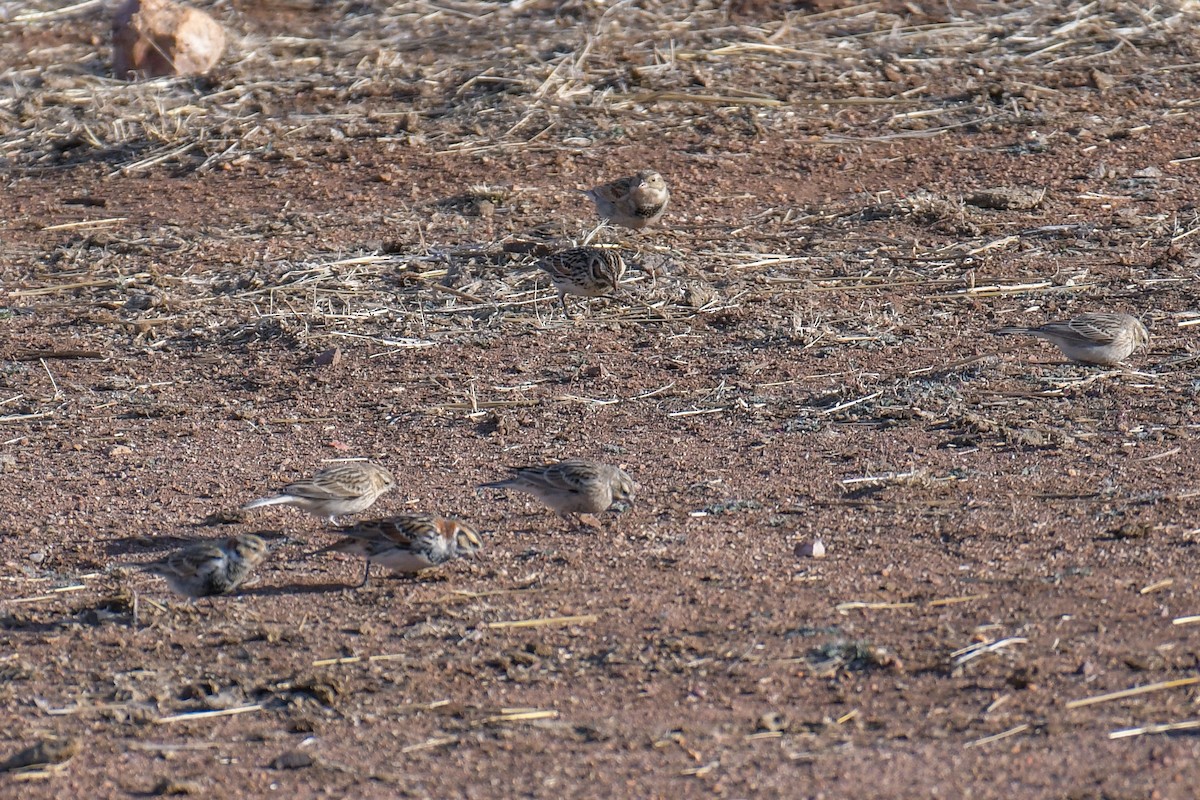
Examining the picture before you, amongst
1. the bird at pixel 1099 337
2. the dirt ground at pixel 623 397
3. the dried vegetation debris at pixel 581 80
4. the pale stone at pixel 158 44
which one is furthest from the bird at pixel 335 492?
the pale stone at pixel 158 44

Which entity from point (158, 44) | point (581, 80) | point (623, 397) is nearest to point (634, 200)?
point (623, 397)

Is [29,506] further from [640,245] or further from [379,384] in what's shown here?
[640,245]

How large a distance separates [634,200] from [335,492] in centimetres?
540

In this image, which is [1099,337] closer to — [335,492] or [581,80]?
[335,492]

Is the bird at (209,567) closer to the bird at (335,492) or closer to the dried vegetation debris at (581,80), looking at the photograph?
the bird at (335,492)

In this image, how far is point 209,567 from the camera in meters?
7.34

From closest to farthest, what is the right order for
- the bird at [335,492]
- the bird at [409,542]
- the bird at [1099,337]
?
the bird at [409,542] → the bird at [335,492] → the bird at [1099,337]

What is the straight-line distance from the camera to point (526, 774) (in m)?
5.71

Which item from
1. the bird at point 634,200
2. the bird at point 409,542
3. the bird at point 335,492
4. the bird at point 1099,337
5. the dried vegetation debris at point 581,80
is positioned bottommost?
the dried vegetation debris at point 581,80

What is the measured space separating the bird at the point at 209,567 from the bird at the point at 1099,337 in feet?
17.2

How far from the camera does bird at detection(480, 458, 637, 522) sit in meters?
8.14

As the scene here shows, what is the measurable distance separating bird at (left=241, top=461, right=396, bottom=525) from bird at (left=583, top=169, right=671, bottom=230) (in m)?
5.09

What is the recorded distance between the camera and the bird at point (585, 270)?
11.9m

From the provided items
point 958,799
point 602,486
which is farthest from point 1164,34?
point 958,799
